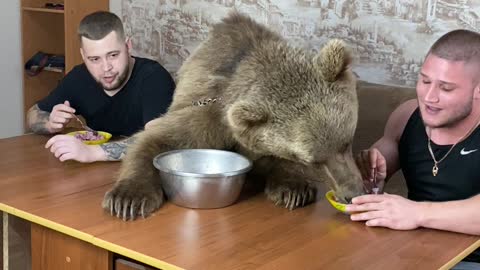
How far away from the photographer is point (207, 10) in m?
3.98

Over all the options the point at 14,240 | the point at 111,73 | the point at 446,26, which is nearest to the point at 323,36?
the point at 446,26

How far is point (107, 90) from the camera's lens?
278 centimetres

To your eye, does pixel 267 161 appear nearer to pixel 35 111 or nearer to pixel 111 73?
pixel 111 73

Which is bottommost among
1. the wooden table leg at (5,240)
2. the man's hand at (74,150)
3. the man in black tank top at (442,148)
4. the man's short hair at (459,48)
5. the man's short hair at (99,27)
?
the wooden table leg at (5,240)

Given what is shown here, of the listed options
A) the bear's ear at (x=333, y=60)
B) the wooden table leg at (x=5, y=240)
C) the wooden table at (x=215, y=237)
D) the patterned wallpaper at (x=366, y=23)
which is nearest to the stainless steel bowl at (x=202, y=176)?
the wooden table at (x=215, y=237)

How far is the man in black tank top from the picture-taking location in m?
1.70

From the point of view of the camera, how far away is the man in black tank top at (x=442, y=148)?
5.58ft

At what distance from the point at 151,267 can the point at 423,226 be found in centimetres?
71

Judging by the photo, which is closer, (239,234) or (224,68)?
(239,234)

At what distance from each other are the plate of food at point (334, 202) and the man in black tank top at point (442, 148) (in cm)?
3

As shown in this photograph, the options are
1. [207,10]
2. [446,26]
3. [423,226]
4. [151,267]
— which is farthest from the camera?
[207,10]

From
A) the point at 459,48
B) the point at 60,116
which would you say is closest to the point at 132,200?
the point at 60,116

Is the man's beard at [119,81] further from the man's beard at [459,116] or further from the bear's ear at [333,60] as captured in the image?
the man's beard at [459,116]

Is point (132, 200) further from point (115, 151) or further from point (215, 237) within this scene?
point (115, 151)
